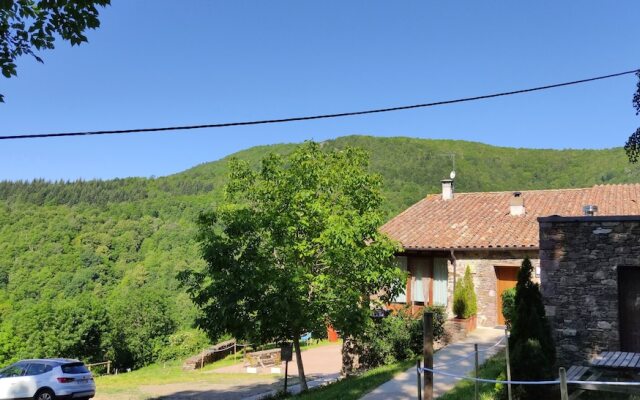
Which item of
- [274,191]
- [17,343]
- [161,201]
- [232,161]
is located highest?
[161,201]

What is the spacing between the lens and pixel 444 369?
1098 centimetres

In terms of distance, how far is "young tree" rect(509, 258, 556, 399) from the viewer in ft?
24.9

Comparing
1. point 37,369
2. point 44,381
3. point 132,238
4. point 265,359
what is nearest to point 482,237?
point 265,359

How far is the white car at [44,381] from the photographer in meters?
13.0

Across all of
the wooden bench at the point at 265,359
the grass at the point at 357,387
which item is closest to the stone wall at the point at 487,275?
the grass at the point at 357,387

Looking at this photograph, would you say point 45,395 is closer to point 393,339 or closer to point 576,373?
point 393,339

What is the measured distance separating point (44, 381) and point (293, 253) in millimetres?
7494

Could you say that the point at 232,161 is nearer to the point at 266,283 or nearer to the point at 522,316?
the point at 266,283

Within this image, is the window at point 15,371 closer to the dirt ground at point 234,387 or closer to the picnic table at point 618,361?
the dirt ground at point 234,387

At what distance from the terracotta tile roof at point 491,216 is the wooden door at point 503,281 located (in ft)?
3.30

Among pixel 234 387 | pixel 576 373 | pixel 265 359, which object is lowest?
pixel 265 359

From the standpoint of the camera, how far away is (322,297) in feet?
38.9

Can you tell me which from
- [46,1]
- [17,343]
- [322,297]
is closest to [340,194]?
[322,297]

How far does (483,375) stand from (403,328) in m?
4.47
